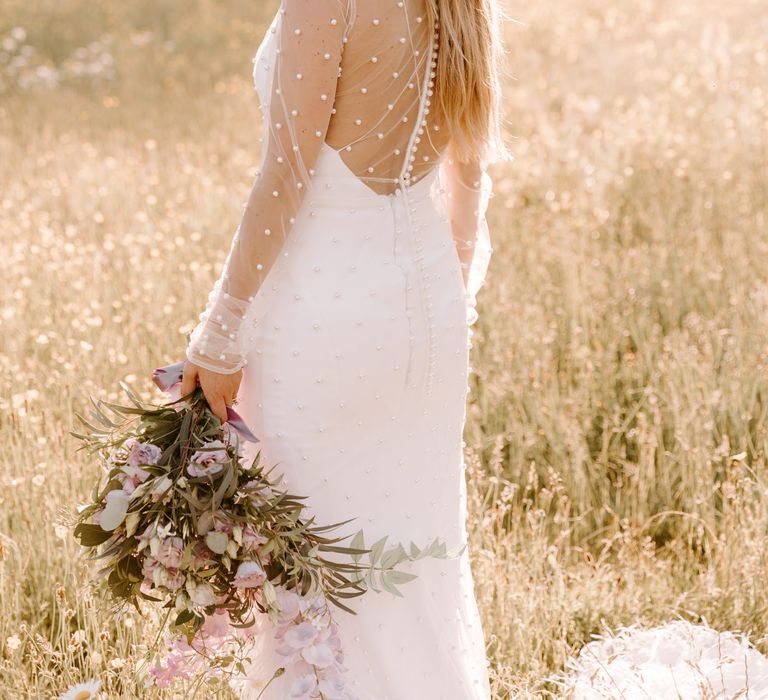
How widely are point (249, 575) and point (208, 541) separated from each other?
120 millimetres

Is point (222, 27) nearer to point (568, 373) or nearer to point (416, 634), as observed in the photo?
point (568, 373)

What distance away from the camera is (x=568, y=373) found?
4578mm

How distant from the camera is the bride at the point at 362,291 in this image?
2266mm

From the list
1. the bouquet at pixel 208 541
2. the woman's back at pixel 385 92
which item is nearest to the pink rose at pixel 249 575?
the bouquet at pixel 208 541

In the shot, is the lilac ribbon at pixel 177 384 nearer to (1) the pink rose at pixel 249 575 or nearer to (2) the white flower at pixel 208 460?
(2) the white flower at pixel 208 460

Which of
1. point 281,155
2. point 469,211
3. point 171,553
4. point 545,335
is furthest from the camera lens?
point 545,335

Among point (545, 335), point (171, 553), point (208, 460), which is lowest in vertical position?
point (545, 335)

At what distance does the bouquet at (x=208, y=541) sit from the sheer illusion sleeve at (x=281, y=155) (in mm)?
181

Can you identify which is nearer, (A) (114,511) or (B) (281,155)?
(A) (114,511)

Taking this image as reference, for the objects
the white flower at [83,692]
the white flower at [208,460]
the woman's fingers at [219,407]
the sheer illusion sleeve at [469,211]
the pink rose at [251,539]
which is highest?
the sheer illusion sleeve at [469,211]

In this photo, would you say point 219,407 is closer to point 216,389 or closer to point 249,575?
point 216,389

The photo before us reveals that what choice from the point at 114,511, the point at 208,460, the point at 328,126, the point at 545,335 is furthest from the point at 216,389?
the point at 545,335

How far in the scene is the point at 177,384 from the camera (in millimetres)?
2400

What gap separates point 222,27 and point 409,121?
11.9 m
